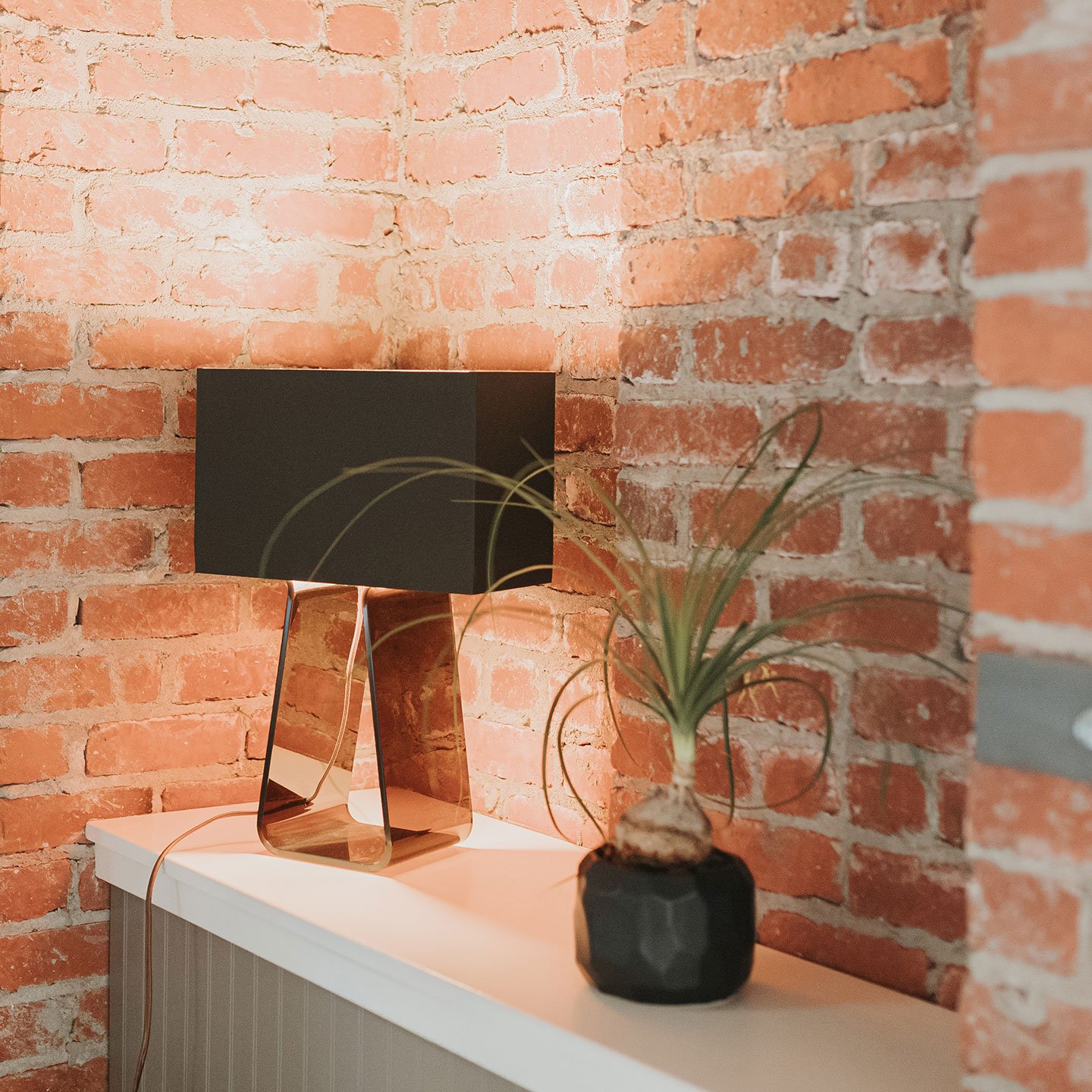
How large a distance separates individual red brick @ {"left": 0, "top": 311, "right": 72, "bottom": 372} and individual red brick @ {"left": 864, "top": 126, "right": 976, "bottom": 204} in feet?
4.16

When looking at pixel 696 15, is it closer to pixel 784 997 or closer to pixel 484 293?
pixel 484 293

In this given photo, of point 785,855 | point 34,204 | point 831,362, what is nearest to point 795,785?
point 785,855

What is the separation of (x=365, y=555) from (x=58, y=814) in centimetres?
74

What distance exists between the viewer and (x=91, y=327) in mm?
2107

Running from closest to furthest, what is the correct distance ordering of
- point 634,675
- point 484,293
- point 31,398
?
point 634,675 < point 31,398 < point 484,293

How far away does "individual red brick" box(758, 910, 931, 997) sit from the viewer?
1.56 meters

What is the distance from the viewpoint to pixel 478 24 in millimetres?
2242

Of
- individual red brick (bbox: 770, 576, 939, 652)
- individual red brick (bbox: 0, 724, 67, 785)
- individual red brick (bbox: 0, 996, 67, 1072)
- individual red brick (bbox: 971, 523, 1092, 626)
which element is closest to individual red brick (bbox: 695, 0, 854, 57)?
individual red brick (bbox: 770, 576, 939, 652)

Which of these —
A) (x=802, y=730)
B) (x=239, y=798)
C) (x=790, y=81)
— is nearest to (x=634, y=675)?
(x=802, y=730)

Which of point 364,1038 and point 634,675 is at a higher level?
point 634,675

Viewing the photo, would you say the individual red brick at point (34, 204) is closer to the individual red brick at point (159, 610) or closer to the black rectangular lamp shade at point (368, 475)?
the black rectangular lamp shade at point (368, 475)

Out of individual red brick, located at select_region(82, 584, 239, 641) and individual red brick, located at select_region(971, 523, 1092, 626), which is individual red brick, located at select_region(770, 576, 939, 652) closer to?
individual red brick, located at select_region(971, 523, 1092, 626)

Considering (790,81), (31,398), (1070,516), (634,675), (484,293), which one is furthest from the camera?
(484,293)

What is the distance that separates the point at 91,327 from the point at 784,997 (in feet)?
4.80
